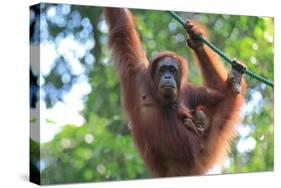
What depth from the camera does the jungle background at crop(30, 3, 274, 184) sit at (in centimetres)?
500

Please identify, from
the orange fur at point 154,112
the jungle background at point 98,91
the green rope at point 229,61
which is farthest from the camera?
the orange fur at point 154,112

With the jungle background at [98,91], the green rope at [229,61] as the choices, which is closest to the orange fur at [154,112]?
the jungle background at [98,91]

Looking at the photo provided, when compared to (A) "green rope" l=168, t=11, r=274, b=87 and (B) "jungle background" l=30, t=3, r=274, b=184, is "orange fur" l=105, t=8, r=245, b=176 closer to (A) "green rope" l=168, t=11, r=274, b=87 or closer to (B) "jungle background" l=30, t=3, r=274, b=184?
(B) "jungle background" l=30, t=3, r=274, b=184

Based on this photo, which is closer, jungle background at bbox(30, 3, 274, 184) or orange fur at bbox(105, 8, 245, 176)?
jungle background at bbox(30, 3, 274, 184)

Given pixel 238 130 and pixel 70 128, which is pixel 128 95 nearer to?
pixel 70 128

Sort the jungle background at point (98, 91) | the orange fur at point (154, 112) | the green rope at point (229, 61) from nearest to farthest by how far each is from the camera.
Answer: the jungle background at point (98, 91), the green rope at point (229, 61), the orange fur at point (154, 112)

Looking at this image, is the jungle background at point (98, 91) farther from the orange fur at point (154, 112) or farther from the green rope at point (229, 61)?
the green rope at point (229, 61)

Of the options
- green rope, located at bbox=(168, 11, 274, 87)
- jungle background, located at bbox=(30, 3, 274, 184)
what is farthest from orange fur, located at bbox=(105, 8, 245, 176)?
green rope, located at bbox=(168, 11, 274, 87)

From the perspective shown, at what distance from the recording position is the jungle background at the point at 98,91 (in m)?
5.00

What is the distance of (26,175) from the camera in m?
5.13

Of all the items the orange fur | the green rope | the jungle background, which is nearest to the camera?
the jungle background

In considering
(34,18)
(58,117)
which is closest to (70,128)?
(58,117)

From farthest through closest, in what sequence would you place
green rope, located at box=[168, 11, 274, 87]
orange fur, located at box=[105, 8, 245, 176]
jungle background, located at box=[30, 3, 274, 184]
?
orange fur, located at box=[105, 8, 245, 176]
green rope, located at box=[168, 11, 274, 87]
jungle background, located at box=[30, 3, 274, 184]
